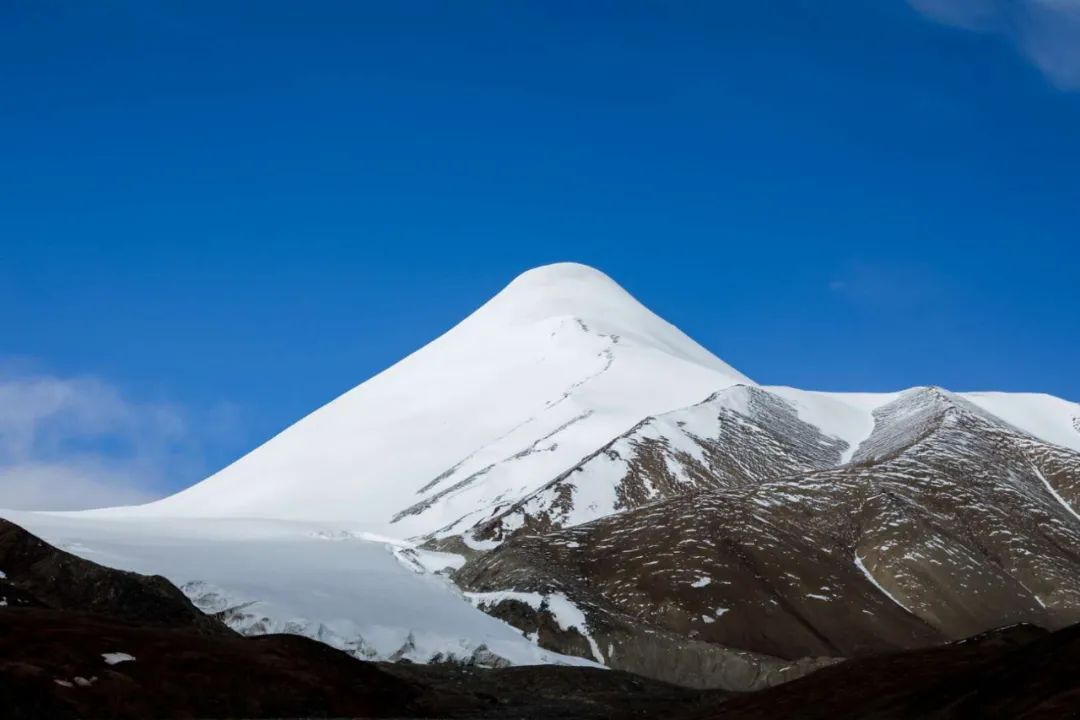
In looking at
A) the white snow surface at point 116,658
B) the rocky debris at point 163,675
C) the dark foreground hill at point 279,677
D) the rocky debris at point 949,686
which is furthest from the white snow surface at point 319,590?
the rocky debris at point 949,686

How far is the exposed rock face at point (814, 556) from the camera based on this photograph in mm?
119000

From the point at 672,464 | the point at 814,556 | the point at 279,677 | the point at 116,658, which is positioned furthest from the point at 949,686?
the point at 672,464

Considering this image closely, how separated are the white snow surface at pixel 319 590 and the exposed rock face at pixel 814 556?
23.2 feet

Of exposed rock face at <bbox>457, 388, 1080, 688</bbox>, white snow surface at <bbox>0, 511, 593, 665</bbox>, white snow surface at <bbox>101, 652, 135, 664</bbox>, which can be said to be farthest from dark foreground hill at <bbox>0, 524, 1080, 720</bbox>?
exposed rock face at <bbox>457, 388, 1080, 688</bbox>

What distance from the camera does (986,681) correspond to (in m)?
37.2

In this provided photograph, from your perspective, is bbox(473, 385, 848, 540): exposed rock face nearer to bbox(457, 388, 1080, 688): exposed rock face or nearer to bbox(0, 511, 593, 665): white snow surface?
bbox(457, 388, 1080, 688): exposed rock face

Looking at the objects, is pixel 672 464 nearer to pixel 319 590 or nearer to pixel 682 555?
pixel 682 555

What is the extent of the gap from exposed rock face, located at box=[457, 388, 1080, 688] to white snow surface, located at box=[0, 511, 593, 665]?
7060 mm

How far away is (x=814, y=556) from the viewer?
136000 mm

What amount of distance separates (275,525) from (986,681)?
148576 mm

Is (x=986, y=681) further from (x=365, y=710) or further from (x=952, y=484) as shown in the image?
(x=952, y=484)

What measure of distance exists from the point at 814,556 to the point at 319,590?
55.9 metres

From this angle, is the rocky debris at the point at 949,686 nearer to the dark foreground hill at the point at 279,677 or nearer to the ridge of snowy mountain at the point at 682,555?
the dark foreground hill at the point at 279,677

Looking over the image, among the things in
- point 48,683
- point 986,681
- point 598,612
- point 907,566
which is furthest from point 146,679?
point 907,566
